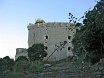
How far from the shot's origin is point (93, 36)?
10.9 metres

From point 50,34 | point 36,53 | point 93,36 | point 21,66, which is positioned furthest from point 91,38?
point 50,34

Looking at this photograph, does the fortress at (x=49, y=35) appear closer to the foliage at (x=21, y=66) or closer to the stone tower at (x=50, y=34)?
the stone tower at (x=50, y=34)

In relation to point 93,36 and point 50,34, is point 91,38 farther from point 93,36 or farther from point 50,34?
point 50,34

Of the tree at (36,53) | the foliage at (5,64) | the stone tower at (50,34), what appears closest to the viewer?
the foliage at (5,64)

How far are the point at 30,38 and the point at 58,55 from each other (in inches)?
258

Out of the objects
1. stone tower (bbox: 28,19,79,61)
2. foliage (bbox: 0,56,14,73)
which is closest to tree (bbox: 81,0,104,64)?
foliage (bbox: 0,56,14,73)

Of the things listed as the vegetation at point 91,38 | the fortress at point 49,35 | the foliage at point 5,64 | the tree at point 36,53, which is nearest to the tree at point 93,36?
the vegetation at point 91,38

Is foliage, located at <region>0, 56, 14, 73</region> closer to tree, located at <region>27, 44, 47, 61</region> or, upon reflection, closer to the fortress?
tree, located at <region>27, 44, 47, 61</region>

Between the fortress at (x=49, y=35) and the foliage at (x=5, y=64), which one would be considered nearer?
the foliage at (x=5, y=64)

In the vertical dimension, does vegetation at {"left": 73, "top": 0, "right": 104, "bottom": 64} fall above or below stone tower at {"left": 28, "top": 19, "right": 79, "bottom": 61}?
below

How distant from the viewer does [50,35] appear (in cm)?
5825

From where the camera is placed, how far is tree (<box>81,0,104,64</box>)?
9695 mm

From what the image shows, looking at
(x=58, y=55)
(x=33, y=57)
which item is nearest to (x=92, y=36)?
(x=33, y=57)

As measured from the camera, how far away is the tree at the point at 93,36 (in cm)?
970
